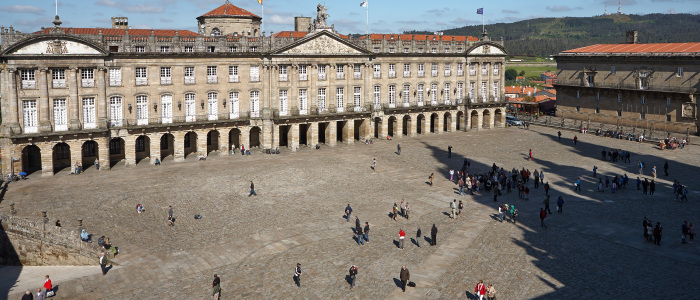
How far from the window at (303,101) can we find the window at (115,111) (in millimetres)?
18418

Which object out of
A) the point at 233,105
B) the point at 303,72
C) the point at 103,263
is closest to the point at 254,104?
the point at 233,105

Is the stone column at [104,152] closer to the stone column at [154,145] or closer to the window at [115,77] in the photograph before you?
the stone column at [154,145]

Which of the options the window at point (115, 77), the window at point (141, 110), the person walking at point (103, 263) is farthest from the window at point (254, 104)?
the person walking at point (103, 263)

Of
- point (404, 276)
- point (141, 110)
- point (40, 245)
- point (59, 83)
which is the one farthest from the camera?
point (141, 110)

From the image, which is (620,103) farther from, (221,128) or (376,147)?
→ (221,128)

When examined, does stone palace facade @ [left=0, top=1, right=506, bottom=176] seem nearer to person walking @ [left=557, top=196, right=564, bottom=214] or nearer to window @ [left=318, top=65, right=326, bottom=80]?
window @ [left=318, top=65, right=326, bottom=80]

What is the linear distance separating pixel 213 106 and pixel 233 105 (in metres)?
2.15

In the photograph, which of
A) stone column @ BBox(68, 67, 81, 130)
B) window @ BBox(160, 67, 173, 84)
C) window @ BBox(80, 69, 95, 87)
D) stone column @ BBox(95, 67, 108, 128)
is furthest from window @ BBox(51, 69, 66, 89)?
window @ BBox(160, 67, 173, 84)

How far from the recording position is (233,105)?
6050cm

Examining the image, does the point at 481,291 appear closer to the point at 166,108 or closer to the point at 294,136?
the point at 166,108

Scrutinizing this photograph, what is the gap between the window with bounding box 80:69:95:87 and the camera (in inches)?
2026

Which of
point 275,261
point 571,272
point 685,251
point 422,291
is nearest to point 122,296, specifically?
point 275,261

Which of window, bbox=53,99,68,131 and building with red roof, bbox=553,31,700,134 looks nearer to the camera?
window, bbox=53,99,68,131

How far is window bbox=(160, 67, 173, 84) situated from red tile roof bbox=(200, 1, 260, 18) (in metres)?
19.8
